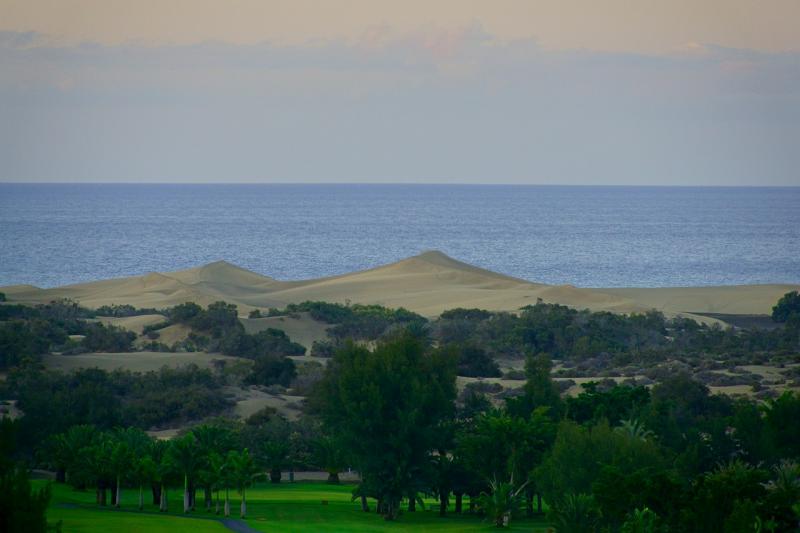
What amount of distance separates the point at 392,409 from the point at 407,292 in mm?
58182

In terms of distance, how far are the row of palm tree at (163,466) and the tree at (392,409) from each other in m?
3.47

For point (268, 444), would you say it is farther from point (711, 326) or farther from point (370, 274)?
point (370, 274)

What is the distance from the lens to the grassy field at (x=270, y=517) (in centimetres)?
3516

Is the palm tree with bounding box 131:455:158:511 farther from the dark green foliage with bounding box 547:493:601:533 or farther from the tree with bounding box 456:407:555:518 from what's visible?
the dark green foliage with bounding box 547:493:601:533

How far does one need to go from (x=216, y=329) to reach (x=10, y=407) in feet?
71.9

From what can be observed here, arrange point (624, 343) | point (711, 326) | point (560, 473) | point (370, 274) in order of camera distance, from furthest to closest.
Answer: point (370, 274)
point (711, 326)
point (624, 343)
point (560, 473)

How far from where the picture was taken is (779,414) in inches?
1518

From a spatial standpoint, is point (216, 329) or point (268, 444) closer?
point (268, 444)

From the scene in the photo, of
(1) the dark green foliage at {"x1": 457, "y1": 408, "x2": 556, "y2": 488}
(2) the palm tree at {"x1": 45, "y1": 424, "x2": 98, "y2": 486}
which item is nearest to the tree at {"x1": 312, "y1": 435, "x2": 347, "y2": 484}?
(1) the dark green foliage at {"x1": 457, "y1": 408, "x2": 556, "y2": 488}

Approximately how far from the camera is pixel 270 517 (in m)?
38.2

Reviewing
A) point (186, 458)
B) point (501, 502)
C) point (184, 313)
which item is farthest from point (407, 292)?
point (501, 502)

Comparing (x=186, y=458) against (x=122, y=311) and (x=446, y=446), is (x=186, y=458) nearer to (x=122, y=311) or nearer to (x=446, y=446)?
(x=446, y=446)

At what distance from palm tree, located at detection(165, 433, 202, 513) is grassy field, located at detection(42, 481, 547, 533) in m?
1.00

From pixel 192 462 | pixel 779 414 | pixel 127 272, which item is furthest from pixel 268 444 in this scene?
pixel 127 272
